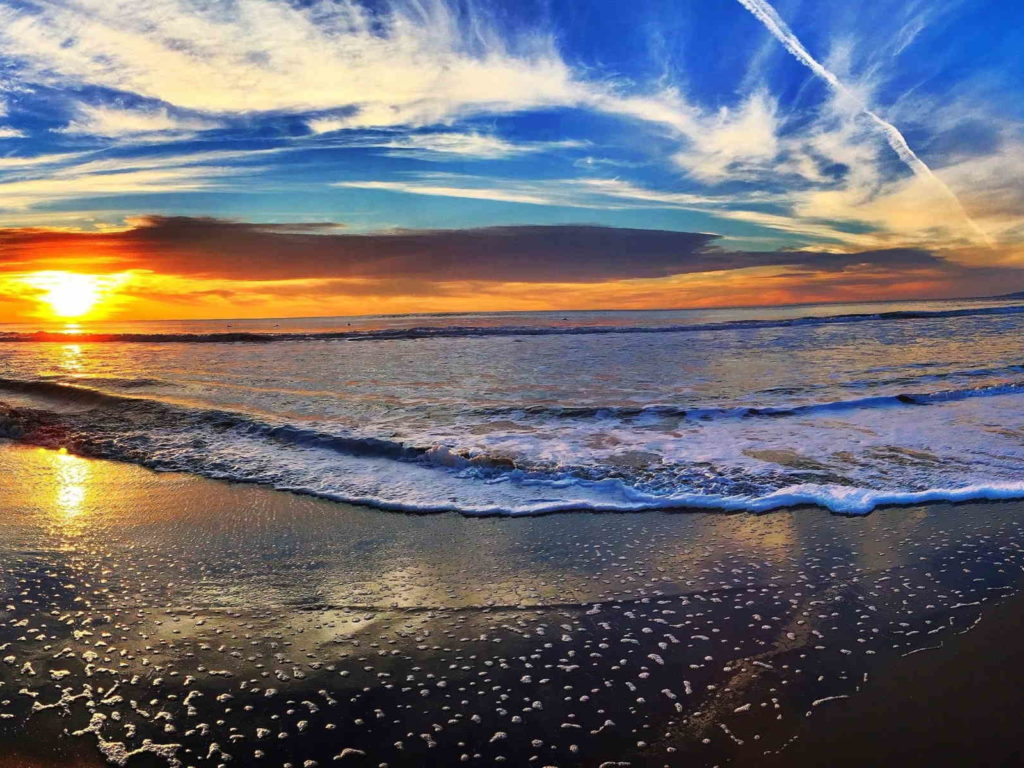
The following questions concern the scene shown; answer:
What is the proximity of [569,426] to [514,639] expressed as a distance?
593cm

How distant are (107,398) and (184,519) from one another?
314 inches

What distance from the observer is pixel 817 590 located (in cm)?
403

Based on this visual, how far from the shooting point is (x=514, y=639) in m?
3.56

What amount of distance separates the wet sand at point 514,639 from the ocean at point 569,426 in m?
0.76

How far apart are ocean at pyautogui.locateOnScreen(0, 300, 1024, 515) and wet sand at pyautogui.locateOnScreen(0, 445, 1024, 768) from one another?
29.8 inches

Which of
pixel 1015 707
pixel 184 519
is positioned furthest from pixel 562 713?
pixel 184 519

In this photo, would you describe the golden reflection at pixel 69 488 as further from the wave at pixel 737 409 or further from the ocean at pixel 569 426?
the wave at pixel 737 409

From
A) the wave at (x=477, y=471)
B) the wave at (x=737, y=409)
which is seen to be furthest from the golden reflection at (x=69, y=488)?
the wave at (x=737, y=409)

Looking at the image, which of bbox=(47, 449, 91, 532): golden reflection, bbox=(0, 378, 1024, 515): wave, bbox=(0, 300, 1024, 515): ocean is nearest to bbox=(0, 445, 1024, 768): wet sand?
bbox=(47, 449, 91, 532): golden reflection

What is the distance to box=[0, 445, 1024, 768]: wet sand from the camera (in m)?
2.72

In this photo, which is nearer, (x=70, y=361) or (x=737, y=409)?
(x=737, y=409)

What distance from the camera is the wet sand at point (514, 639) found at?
272 centimetres

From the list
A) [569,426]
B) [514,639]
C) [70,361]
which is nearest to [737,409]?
[569,426]

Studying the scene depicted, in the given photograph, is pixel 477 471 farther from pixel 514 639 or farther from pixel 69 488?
pixel 69 488
